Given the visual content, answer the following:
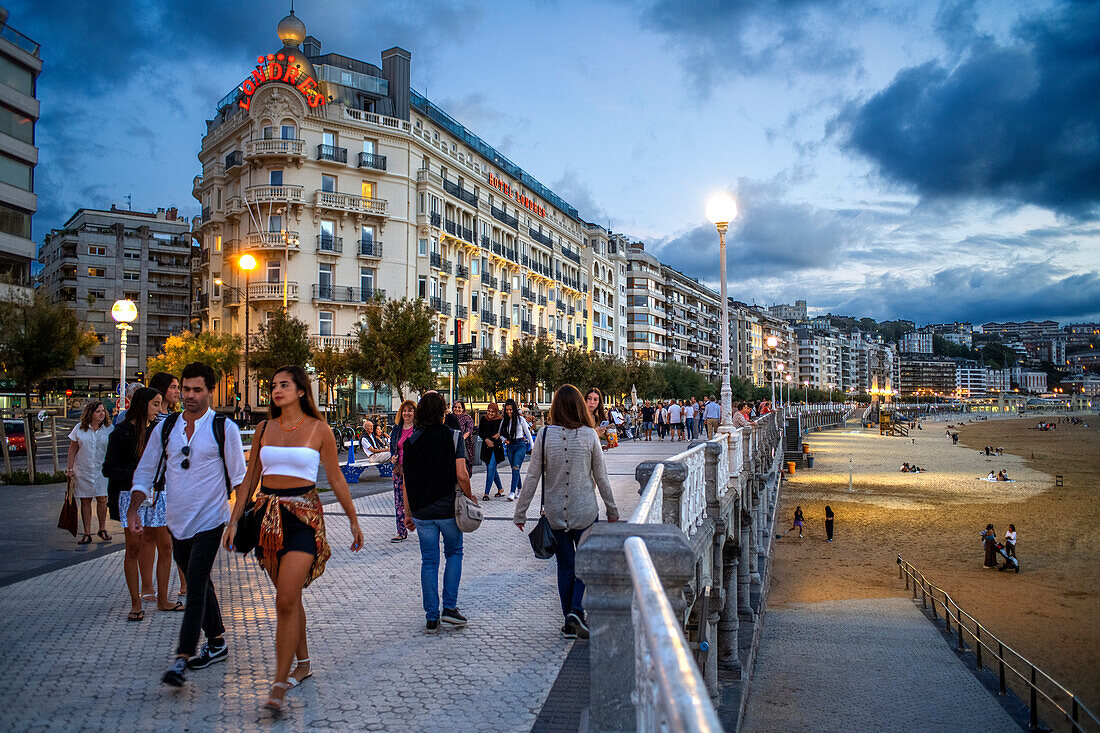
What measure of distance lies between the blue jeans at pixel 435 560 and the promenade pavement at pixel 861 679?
300 inches

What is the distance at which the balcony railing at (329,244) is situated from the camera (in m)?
37.7

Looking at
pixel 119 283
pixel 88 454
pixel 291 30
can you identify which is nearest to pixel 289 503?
pixel 88 454

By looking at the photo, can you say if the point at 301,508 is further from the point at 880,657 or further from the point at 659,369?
the point at 659,369

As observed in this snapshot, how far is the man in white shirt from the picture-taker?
434 centimetres

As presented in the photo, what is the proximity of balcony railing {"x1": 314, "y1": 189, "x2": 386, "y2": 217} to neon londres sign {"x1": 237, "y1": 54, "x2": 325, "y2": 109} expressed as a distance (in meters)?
4.93

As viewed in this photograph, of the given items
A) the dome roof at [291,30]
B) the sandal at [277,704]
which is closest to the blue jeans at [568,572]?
the sandal at [277,704]

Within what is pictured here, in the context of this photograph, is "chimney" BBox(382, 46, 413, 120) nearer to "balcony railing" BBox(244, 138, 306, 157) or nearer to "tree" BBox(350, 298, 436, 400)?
"balcony railing" BBox(244, 138, 306, 157)

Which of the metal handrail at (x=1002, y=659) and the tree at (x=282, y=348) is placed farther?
the tree at (x=282, y=348)

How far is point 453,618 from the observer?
215 inches

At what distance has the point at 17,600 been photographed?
20.3ft

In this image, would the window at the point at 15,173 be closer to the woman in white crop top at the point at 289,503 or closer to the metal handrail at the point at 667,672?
the woman in white crop top at the point at 289,503

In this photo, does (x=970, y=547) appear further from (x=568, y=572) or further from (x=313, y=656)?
(x=313, y=656)

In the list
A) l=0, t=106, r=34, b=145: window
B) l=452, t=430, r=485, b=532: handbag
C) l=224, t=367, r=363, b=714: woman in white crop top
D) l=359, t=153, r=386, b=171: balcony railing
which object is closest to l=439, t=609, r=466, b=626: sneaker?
l=452, t=430, r=485, b=532: handbag

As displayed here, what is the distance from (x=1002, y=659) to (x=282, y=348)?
27381 millimetres
